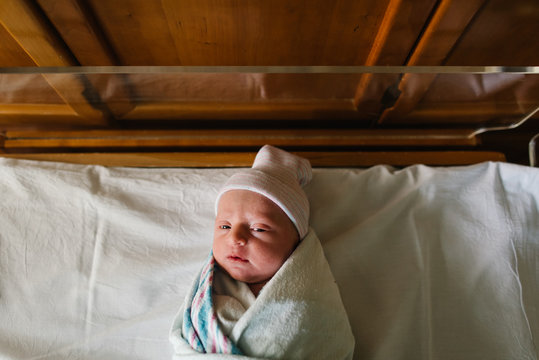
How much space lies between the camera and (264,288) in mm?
625

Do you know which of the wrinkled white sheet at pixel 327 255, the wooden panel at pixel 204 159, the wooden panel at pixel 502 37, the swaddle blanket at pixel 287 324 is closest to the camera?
the swaddle blanket at pixel 287 324

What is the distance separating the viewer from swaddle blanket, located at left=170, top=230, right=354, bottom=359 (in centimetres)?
58

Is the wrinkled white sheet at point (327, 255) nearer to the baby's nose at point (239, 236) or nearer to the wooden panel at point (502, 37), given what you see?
the baby's nose at point (239, 236)

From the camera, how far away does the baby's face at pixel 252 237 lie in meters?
0.64

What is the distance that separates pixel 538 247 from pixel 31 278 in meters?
1.13

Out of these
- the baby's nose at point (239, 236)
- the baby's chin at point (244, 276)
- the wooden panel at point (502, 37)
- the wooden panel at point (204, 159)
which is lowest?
the baby's chin at point (244, 276)

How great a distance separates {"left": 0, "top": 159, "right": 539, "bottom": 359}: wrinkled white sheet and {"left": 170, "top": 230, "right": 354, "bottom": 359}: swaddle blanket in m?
0.13

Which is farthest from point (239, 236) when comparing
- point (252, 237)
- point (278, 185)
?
point (278, 185)

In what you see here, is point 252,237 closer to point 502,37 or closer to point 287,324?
point 287,324

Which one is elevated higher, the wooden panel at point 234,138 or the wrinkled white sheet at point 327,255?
the wooden panel at point 234,138

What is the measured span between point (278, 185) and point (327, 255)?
216mm

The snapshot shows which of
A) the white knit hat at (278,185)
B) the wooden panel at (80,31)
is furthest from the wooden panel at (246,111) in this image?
the white knit hat at (278,185)

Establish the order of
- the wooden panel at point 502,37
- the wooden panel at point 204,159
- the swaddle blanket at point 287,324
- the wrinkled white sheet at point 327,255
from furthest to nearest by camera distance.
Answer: the wooden panel at point 204,159, the wooden panel at point 502,37, the wrinkled white sheet at point 327,255, the swaddle blanket at point 287,324

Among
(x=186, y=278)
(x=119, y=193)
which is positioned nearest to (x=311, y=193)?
(x=186, y=278)
